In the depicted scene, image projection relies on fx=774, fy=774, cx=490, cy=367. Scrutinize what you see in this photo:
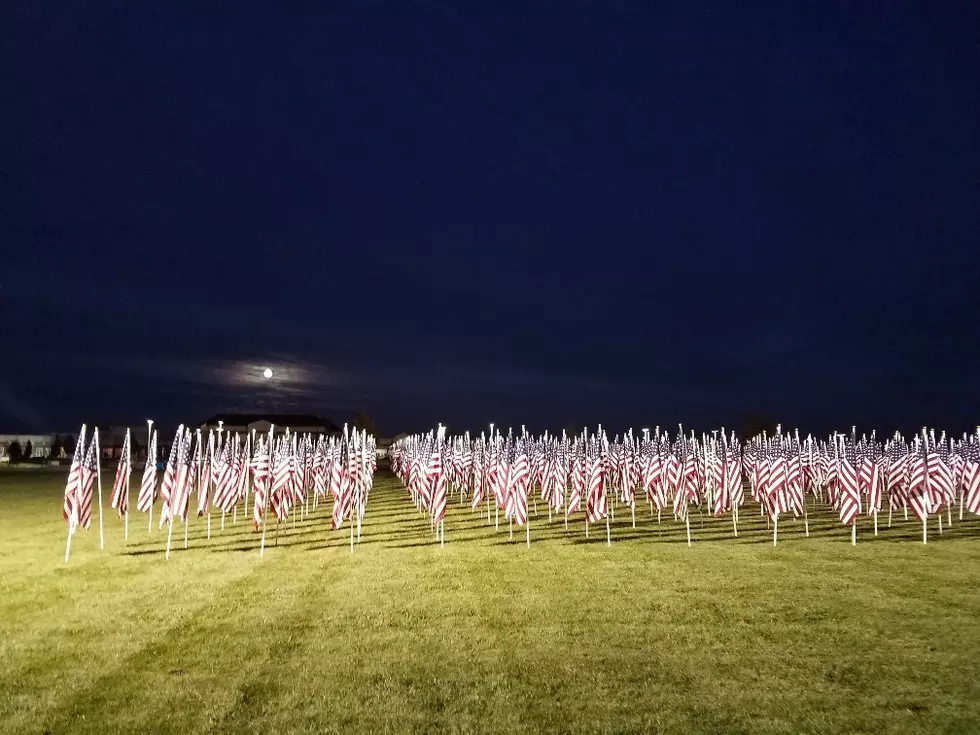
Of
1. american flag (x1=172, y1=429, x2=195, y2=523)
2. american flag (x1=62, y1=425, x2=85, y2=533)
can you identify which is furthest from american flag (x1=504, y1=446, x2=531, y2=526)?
american flag (x1=62, y1=425, x2=85, y2=533)

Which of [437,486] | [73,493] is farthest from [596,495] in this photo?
[73,493]

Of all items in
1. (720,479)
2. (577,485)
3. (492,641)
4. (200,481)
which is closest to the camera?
(492,641)

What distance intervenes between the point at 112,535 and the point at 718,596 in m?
20.4

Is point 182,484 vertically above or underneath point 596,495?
above

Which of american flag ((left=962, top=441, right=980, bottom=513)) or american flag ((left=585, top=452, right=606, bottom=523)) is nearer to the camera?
american flag ((left=585, top=452, right=606, bottom=523))

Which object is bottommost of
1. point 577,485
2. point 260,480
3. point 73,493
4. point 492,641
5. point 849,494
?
point 492,641

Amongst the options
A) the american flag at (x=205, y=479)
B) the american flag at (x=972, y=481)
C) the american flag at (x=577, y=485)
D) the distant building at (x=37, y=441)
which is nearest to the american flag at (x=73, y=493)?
the american flag at (x=205, y=479)

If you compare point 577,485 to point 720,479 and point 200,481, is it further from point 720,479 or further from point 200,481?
point 200,481

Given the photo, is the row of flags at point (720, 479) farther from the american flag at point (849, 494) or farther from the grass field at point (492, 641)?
the grass field at point (492, 641)

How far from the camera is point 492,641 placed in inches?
474

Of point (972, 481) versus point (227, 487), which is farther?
point (972, 481)

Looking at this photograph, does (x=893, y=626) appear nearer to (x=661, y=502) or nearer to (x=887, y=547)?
(x=887, y=547)

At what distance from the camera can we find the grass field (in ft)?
29.1

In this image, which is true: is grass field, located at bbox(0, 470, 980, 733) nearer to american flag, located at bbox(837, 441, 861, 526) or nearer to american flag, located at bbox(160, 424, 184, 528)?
american flag, located at bbox(837, 441, 861, 526)
